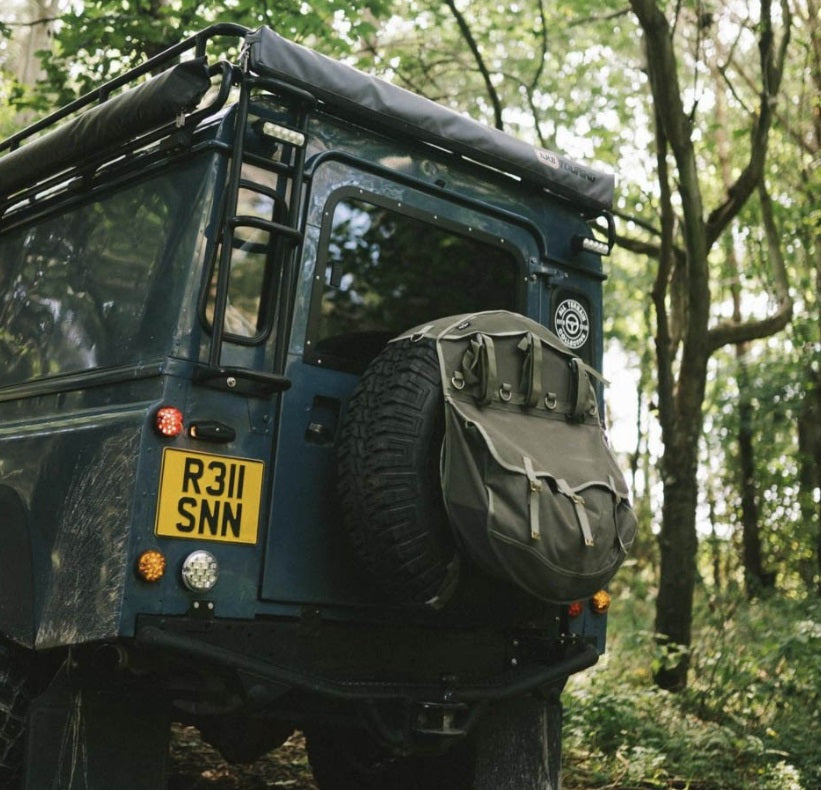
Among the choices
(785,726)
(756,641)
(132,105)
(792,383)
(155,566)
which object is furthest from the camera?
(792,383)

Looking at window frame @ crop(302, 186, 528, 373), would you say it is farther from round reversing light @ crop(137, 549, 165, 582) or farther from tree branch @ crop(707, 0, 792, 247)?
tree branch @ crop(707, 0, 792, 247)

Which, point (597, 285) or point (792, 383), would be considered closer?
point (597, 285)

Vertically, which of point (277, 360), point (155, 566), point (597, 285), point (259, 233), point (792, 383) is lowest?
point (155, 566)

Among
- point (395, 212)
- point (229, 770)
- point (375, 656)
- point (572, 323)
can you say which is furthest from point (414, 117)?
point (229, 770)

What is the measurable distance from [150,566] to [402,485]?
2.75 ft

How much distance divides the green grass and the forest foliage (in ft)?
0.06

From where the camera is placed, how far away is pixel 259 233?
382 centimetres

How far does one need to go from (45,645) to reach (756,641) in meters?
6.95

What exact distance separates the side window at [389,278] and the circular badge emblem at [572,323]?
11.0 inches

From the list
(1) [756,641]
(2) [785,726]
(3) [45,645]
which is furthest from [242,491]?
(1) [756,641]

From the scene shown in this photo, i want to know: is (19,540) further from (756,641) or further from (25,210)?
(756,641)

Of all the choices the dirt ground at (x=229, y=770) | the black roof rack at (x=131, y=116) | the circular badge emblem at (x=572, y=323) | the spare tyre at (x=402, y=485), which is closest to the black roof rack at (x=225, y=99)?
the black roof rack at (x=131, y=116)

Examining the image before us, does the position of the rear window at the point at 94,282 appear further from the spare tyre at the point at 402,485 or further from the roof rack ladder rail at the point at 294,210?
the spare tyre at the point at 402,485

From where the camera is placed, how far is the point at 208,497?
3547 mm
